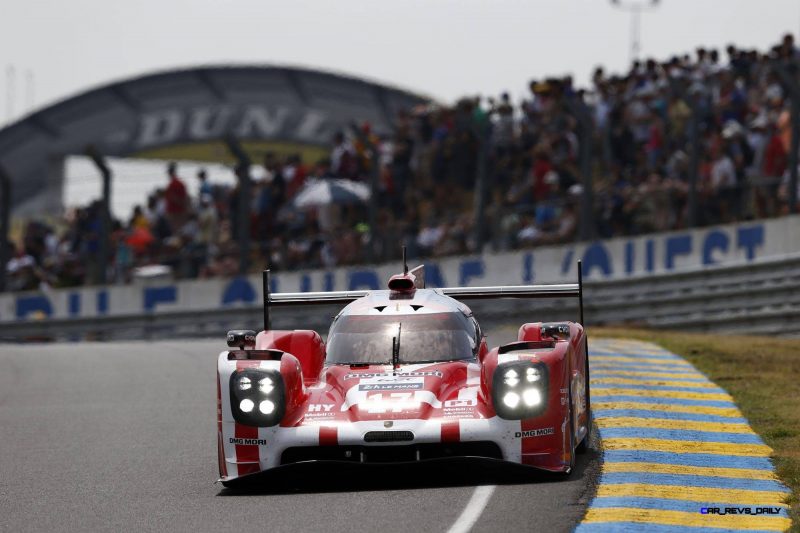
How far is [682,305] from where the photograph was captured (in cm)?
2017

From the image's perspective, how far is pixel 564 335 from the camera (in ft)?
31.0

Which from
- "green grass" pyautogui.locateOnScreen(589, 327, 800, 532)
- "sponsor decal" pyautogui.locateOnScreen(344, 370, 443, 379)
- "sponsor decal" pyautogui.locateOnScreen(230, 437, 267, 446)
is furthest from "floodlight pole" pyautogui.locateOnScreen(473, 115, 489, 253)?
"sponsor decal" pyautogui.locateOnScreen(230, 437, 267, 446)

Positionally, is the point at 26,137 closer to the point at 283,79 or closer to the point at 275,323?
the point at 283,79

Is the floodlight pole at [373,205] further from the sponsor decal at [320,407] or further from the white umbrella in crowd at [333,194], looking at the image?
the sponsor decal at [320,407]

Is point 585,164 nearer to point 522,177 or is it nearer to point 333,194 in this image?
point 522,177

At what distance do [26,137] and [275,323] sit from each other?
22035mm

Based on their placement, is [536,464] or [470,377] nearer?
[536,464]

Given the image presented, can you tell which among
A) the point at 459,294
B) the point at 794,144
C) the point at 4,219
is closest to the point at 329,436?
the point at 459,294

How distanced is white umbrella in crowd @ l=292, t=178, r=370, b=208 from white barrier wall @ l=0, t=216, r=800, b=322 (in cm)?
108

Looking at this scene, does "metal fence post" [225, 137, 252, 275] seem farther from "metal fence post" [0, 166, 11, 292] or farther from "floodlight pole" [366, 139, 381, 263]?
"metal fence post" [0, 166, 11, 292]

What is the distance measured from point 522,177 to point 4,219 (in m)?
9.61

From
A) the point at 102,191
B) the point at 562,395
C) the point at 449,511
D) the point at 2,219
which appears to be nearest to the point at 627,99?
the point at 102,191

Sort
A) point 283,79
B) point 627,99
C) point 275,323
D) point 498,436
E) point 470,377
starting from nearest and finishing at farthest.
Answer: point 498,436
point 470,377
point 627,99
point 275,323
point 283,79

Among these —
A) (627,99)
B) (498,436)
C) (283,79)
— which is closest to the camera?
(498,436)
